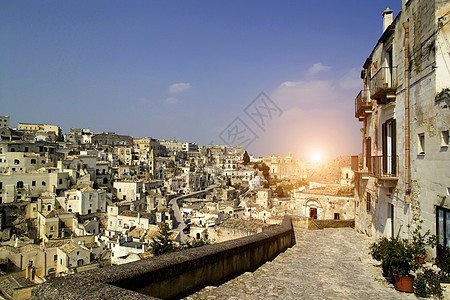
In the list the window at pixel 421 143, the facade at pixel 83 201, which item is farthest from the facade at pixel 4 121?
the window at pixel 421 143

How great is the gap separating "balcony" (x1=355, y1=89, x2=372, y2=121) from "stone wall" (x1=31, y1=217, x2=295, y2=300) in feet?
25.2

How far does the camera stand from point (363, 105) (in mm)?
11430

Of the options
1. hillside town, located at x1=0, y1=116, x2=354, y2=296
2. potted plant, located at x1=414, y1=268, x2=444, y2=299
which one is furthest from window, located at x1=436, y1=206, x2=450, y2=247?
hillside town, located at x1=0, y1=116, x2=354, y2=296

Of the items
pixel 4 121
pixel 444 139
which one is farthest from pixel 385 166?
pixel 4 121

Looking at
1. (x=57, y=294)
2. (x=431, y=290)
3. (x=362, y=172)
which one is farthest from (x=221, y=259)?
(x=362, y=172)

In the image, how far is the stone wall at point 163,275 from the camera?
9.07 ft

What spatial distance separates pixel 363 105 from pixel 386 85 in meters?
2.83

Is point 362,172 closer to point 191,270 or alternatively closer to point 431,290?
point 431,290

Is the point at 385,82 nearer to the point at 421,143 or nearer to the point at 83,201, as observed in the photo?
the point at 421,143

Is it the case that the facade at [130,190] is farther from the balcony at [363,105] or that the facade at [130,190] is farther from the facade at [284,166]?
the facade at [284,166]

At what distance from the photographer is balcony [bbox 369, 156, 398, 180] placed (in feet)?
26.7

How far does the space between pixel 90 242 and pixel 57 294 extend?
132ft

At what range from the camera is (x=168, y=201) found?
2363 inches

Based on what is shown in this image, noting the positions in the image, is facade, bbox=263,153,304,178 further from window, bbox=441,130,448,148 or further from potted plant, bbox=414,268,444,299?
potted plant, bbox=414,268,444,299
